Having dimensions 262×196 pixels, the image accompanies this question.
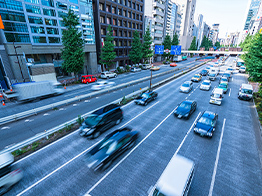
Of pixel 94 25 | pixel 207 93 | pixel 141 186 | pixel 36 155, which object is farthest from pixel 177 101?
pixel 94 25

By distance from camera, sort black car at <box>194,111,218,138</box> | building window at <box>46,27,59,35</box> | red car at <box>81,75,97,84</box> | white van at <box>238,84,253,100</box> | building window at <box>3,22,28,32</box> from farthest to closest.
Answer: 1. building window at <box>46,27,59,35</box>
2. red car at <box>81,75,97,84</box>
3. building window at <box>3,22,28,32</box>
4. white van at <box>238,84,253,100</box>
5. black car at <box>194,111,218,138</box>

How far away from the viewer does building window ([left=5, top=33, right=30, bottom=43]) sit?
25883 mm

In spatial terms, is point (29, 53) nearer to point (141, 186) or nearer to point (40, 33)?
point (40, 33)

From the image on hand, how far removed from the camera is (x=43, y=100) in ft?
67.8

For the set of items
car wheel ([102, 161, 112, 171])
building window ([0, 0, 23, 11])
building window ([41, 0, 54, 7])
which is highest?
building window ([41, 0, 54, 7])

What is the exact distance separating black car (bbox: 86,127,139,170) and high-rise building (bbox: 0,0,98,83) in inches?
Result: 1067

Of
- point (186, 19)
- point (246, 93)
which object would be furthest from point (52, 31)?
point (186, 19)

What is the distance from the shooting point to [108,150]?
869 cm

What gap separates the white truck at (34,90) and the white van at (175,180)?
21647 millimetres

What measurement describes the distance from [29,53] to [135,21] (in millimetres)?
41102

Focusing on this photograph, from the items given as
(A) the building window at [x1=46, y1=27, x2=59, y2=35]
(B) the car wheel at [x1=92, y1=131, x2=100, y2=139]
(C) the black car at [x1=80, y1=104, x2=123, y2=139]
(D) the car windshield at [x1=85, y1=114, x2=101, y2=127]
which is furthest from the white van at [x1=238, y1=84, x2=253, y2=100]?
(A) the building window at [x1=46, y1=27, x2=59, y2=35]

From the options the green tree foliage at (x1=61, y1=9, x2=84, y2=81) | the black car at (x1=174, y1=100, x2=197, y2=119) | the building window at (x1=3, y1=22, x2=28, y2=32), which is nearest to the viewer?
the black car at (x1=174, y1=100, x2=197, y2=119)

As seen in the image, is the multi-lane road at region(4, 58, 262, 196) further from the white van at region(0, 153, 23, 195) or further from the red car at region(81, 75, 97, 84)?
the red car at region(81, 75, 97, 84)

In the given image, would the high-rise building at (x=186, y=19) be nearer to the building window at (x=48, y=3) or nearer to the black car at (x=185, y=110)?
the building window at (x=48, y=3)
